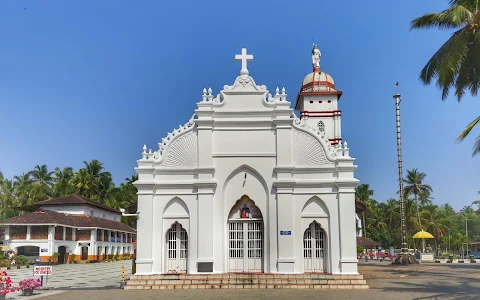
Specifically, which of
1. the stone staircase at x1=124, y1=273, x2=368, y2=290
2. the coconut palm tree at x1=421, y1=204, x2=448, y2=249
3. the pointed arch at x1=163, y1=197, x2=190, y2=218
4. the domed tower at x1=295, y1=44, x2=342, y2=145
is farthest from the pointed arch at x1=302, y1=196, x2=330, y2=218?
the coconut palm tree at x1=421, y1=204, x2=448, y2=249

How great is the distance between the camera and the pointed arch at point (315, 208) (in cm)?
1828

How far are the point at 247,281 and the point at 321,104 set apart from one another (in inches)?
914

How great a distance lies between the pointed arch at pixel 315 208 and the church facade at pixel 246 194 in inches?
1.6

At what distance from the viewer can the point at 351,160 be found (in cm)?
1841

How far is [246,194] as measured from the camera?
730 inches

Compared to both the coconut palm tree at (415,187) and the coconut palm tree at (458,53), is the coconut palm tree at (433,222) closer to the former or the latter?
the coconut palm tree at (415,187)

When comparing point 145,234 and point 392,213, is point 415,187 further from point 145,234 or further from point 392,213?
point 145,234

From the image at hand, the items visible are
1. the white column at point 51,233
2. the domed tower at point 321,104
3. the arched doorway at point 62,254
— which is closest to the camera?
the domed tower at point 321,104

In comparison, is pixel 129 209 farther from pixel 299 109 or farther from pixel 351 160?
pixel 299 109

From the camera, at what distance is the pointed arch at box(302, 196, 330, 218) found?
18281mm

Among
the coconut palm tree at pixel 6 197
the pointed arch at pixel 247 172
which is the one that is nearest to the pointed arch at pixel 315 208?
the pointed arch at pixel 247 172

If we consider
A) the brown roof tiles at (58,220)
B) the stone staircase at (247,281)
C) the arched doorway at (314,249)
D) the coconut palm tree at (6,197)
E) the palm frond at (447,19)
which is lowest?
the stone staircase at (247,281)

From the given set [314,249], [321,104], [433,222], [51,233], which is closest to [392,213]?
[433,222]

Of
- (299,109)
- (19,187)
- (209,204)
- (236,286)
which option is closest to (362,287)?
(236,286)
